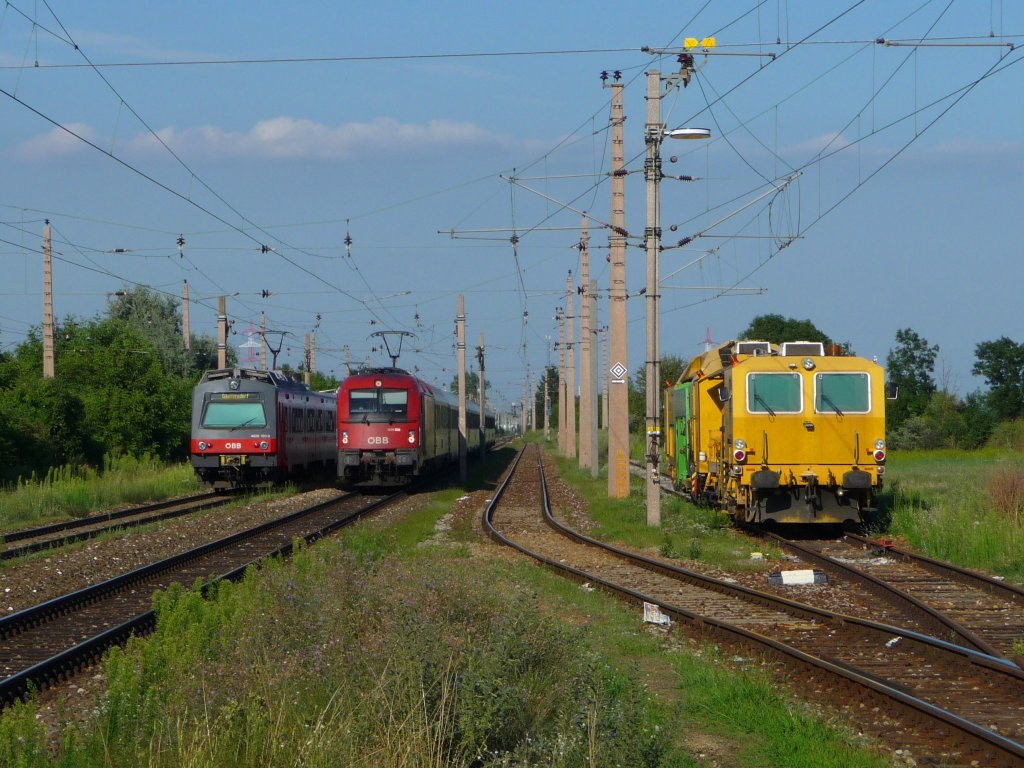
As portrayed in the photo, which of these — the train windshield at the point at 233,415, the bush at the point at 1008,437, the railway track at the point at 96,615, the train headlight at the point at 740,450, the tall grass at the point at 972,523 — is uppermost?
the train windshield at the point at 233,415

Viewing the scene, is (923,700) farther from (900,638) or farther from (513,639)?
(513,639)

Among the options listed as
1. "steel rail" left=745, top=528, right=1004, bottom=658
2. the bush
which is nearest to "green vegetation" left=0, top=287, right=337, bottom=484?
"steel rail" left=745, top=528, right=1004, bottom=658

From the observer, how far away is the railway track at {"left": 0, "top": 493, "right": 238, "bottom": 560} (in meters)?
19.5

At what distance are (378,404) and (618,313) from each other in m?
8.87

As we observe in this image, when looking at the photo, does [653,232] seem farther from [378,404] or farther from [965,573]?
[378,404]

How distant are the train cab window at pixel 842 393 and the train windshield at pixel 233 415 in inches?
673

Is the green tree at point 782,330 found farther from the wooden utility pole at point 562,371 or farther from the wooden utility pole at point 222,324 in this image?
the wooden utility pole at point 222,324

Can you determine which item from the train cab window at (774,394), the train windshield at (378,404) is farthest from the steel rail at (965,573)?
the train windshield at (378,404)

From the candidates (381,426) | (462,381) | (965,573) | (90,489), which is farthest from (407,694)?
(462,381)

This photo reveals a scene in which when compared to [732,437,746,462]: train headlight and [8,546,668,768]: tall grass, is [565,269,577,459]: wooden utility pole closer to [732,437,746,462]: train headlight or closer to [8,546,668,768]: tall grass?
[732,437,746,462]: train headlight

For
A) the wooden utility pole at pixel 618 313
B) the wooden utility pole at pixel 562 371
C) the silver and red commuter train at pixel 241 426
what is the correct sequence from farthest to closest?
the wooden utility pole at pixel 562 371 → the silver and red commuter train at pixel 241 426 → the wooden utility pole at pixel 618 313

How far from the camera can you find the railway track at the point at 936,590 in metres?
10.9

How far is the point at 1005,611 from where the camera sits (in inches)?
485

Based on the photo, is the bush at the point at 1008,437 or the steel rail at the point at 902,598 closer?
the steel rail at the point at 902,598
